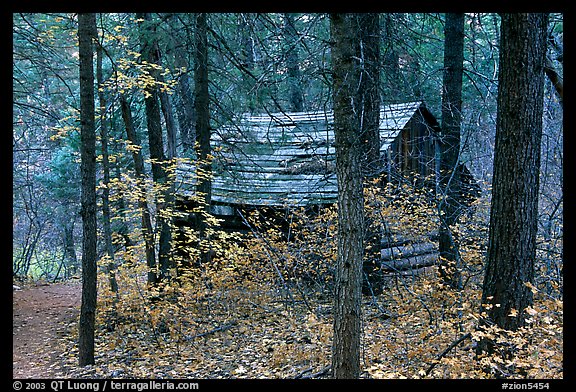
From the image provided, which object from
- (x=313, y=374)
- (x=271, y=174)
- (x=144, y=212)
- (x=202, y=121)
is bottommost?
(x=313, y=374)

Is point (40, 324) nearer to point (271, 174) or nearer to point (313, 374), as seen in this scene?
point (271, 174)

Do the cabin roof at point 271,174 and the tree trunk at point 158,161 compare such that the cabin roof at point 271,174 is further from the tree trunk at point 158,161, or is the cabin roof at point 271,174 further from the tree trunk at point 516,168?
the tree trunk at point 516,168

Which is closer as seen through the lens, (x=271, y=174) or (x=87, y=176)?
(x=87, y=176)

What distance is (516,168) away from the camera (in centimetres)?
512

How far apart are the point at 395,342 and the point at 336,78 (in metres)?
4.07

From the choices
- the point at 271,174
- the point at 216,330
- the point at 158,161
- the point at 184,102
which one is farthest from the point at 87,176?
the point at 184,102

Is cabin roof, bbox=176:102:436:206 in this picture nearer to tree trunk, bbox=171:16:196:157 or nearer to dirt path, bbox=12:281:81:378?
tree trunk, bbox=171:16:196:157

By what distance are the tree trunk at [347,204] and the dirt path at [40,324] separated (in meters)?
5.16

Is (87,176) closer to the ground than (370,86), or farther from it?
closer to the ground

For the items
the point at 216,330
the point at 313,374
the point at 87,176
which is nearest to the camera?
the point at 313,374

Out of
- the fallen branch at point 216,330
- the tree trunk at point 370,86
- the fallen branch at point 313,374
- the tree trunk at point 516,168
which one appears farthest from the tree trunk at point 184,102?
the fallen branch at point 313,374

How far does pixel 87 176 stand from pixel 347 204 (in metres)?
4.55
